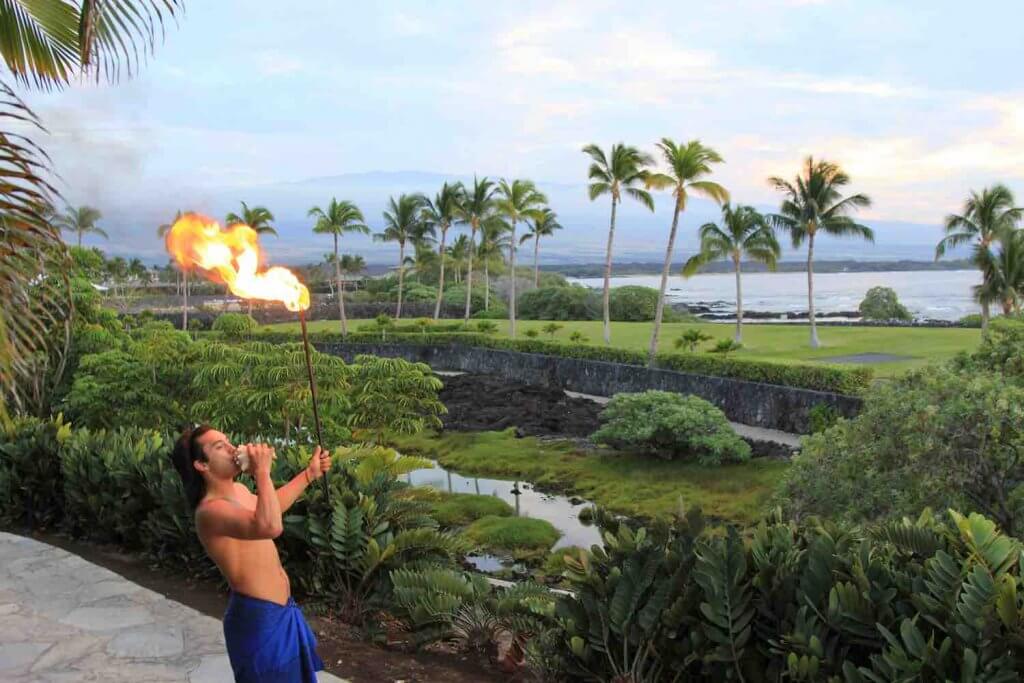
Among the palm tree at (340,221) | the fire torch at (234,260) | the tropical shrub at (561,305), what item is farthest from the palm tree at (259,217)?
the fire torch at (234,260)

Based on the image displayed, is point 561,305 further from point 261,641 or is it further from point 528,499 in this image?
point 261,641

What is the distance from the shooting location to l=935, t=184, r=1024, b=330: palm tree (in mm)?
32156

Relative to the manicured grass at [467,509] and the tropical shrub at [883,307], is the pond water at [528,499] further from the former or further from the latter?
the tropical shrub at [883,307]

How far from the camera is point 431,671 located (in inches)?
211

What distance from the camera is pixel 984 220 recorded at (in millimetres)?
32469

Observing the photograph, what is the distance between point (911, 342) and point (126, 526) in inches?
1132

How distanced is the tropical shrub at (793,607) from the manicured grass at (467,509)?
10807mm

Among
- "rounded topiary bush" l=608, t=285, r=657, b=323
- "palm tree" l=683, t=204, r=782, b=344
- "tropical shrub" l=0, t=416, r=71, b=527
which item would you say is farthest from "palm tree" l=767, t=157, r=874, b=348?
"tropical shrub" l=0, t=416, r=71, b=527

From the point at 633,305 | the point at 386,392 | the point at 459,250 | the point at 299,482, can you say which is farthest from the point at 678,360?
the point at 459,250

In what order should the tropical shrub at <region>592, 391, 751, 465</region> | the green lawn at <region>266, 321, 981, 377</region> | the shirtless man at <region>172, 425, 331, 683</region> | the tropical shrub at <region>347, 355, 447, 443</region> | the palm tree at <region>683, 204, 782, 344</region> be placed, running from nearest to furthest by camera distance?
the shirtless man at <region>172, 425, 331, 683</region> → the tropical shrub at <region>347, 355, 447, 443</region> → the tropical shrub at <region>592, 391, 751, 465</region> → the green lawn at <region>266, 321, 981, 377</region> → the palm tree at <region>683, 204, 782, 344</region>

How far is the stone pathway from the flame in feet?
7.72

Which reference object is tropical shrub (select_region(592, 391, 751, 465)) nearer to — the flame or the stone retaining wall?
the stone retaining wall

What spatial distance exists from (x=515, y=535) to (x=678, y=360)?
45.0 ft

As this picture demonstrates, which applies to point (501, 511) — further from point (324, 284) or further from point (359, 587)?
point (324, 284)
